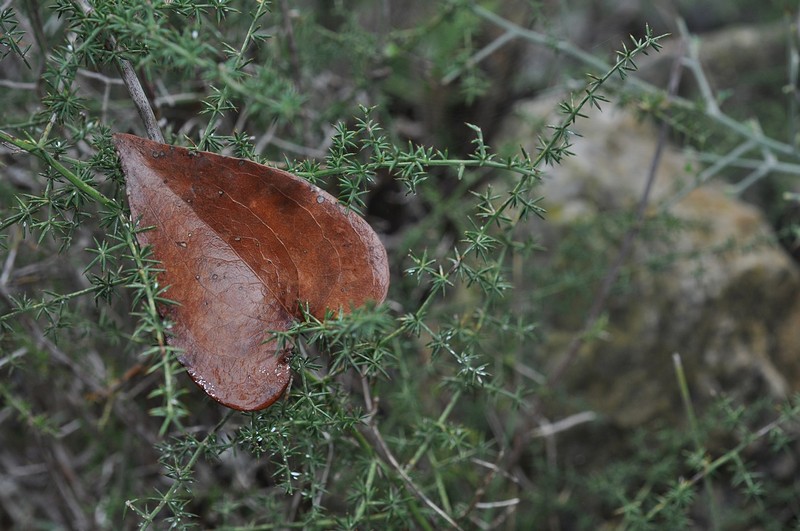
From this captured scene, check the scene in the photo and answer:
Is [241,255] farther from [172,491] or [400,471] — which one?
[400,471]

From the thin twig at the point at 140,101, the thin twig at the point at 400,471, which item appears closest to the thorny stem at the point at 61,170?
the thin twig at the point at 140,101

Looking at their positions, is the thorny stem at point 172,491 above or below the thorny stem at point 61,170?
below

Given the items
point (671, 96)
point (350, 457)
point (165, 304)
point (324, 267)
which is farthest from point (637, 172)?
point (165, 304)

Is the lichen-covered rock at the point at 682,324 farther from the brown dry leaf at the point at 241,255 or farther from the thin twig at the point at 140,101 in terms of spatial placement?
the thin twig at the point at 140,101

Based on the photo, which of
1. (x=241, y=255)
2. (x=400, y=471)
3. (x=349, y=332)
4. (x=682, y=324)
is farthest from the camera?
(x=682, y=324)

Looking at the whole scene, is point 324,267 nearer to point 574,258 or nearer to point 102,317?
point 102,317

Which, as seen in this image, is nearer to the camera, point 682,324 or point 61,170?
point 61,170

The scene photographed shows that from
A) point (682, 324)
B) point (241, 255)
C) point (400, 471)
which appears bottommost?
point (682, 324)

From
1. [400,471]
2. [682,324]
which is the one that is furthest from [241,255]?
[682,324]

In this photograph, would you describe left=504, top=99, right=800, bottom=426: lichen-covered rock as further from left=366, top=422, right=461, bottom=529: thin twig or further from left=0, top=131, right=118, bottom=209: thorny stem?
left=0, top=131, right=118, bottom=209: thorny stem
